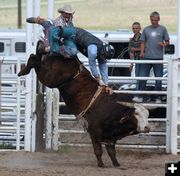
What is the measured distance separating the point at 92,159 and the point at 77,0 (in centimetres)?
4064

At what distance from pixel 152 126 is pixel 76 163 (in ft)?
6.23

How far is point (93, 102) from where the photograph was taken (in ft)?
35.8

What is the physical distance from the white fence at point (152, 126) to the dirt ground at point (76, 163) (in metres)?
0.22

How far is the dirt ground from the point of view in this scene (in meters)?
10.3

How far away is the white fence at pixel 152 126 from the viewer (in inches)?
492

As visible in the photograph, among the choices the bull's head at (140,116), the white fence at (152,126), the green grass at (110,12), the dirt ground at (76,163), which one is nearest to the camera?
the dirt ground at (76,163)

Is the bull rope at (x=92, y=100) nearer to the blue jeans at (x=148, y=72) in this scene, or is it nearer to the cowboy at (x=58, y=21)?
the cowboy at (x=58, y=21)

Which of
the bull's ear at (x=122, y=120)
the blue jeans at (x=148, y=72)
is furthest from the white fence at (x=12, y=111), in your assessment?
the bull's ear at (x=122, y=120)

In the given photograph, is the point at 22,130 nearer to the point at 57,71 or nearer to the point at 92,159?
the point at 92,159

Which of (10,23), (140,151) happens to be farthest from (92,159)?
(10,23)

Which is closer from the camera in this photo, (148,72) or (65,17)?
(65,17)

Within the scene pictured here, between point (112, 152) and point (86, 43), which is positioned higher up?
point (86, 43)

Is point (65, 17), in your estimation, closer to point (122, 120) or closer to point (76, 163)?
point (122, 120)

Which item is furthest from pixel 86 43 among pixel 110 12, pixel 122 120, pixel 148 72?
pixel 110 12
